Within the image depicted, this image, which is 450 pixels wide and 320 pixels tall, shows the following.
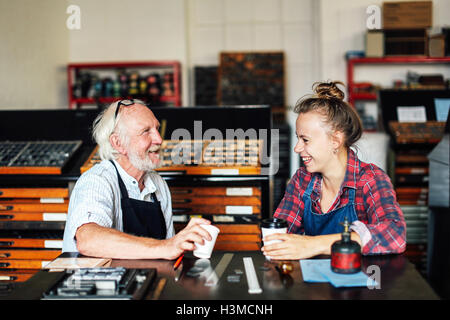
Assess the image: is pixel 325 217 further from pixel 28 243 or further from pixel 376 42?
pixel 376 42

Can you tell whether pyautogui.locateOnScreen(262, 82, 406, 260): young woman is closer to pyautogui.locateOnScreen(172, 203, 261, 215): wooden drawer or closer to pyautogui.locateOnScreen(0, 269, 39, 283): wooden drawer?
pyautogui.locateOnScreen(172, 203, 261, 215): wooden drawer

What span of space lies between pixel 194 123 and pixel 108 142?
4.63 feet

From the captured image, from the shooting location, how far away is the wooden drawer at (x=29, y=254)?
9.96 ft

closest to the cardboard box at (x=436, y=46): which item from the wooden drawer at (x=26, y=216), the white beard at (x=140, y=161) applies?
the white beard at (x=140, y=161)

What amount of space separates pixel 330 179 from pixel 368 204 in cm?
23

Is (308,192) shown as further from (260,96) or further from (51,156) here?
(260,96)

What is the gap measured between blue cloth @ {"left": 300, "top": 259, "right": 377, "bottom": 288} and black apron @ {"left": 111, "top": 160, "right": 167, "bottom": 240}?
0.85 metres

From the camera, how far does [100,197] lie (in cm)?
191

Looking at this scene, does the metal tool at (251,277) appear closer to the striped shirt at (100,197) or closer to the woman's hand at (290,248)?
the woman's hand at (290,248)

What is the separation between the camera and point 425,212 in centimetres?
394

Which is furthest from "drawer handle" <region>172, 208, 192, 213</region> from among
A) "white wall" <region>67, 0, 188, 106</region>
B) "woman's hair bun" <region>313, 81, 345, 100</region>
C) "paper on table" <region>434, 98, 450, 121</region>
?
"white wall" <region>67, 0, 188, 106</region>

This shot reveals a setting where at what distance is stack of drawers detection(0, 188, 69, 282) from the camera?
3.05 m

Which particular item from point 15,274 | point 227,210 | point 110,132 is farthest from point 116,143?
point 15,274

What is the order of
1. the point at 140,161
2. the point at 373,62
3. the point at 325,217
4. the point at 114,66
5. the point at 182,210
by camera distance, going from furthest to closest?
1. the point at 114,66
2. the point at 373,62
3. the point at 182,210
4. the point at 140,161
5. the point at 325,217
